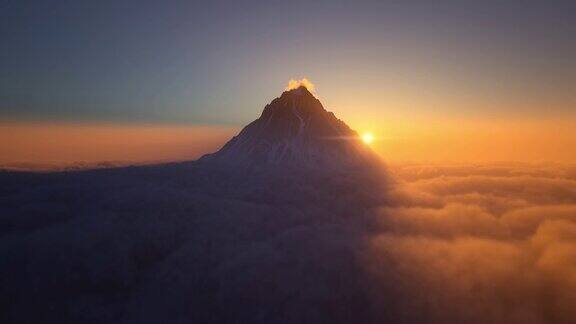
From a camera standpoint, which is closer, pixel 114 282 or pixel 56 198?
pixel 114 282

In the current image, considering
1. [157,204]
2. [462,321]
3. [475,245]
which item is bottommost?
[462,321]

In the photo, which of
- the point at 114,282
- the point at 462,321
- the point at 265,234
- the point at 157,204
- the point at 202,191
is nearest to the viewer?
the point at 462,321

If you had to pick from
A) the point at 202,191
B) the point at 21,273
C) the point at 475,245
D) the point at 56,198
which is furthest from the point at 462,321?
the point at 56,198

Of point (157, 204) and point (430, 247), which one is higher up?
point (157, 204)

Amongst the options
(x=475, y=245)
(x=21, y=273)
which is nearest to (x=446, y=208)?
(x=475, y=245)

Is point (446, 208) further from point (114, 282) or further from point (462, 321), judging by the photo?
point (114, 282)

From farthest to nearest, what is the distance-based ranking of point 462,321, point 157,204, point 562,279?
point 157,204, point 562,279, point 462,321

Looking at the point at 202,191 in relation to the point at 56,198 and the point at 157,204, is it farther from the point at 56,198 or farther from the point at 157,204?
the point at 56,198
